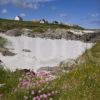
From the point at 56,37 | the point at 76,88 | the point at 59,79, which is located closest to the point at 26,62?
the point at 59,79

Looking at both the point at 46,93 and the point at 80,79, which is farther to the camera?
the point at 80,79

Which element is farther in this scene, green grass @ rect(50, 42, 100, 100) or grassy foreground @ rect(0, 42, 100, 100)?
grassy foreground @ rect(0, 42, 100, 100)

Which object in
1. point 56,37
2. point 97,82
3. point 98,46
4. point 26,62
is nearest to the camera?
point 97,82

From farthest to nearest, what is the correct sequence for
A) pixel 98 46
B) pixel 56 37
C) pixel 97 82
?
pixel 56 37 → pixel 98 46 → pixel 97 82

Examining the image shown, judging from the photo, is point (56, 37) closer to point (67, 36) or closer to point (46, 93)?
point (67, 36)

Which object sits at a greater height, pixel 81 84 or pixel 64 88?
pixel 81 84

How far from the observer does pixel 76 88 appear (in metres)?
9.29

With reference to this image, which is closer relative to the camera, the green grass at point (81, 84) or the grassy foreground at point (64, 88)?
the green grass at point (81, 84)

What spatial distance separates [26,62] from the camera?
82.5 feet

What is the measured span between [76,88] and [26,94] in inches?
47.7

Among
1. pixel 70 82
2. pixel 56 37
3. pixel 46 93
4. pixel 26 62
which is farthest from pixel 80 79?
pixel 56 37

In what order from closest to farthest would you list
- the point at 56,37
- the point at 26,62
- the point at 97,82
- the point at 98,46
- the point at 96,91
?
the point at 96,91 → the point at 97,82 → the point at 26,62 → the point at 98,46 → the point at 56,37

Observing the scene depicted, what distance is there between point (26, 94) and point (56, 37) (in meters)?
45.4

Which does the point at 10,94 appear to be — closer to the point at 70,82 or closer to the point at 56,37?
the point at 70,82
